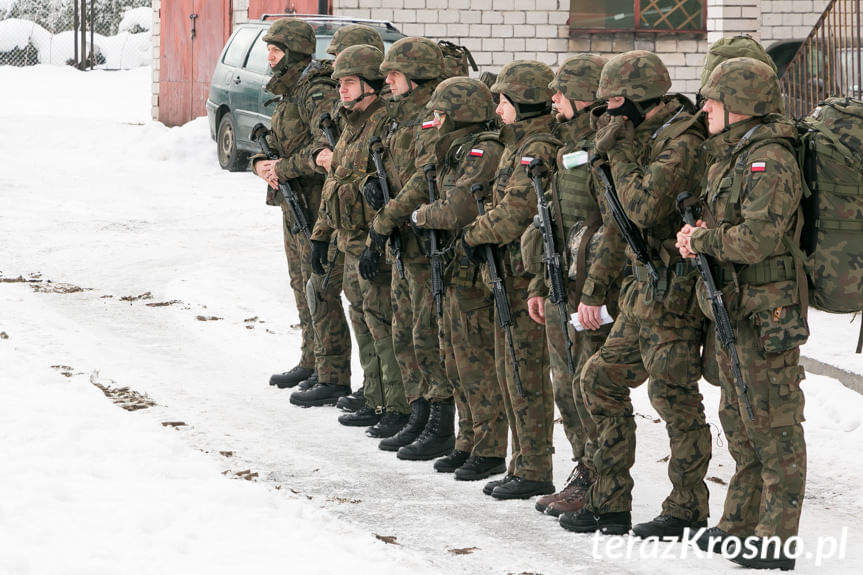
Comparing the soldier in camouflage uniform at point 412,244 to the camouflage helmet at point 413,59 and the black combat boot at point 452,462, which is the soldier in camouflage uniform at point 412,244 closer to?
the camouflage helmet at point 413,59

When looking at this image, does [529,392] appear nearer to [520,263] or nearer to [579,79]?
[520,263]

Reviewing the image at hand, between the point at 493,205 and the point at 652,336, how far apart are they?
50.0 inches

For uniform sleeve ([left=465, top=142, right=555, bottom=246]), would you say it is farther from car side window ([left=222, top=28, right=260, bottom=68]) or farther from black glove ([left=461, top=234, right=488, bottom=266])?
car side window ([left=222, top=28, right=260, bottom=68])

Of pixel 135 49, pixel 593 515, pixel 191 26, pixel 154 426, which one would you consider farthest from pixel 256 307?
pixel 135 49

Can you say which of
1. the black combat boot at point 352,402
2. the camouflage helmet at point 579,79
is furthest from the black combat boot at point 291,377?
the camouflage helmet at point 579,79

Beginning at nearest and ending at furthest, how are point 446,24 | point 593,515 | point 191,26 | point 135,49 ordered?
point 593,515 → point 446,24 → point 191,26 → point 135,49

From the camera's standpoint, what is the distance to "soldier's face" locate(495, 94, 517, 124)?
6.41 m

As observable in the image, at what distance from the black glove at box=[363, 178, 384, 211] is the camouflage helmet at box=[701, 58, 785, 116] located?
2.44 metres

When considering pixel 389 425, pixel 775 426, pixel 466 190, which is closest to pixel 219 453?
pixel 389 425

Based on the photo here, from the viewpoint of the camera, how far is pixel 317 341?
28.0 feet

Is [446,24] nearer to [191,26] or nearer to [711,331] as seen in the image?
[191,26]

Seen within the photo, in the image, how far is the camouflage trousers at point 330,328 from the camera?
8383 mm

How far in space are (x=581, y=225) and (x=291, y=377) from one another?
3442 mm

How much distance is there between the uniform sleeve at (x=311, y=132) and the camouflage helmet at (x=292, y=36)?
298 mm
